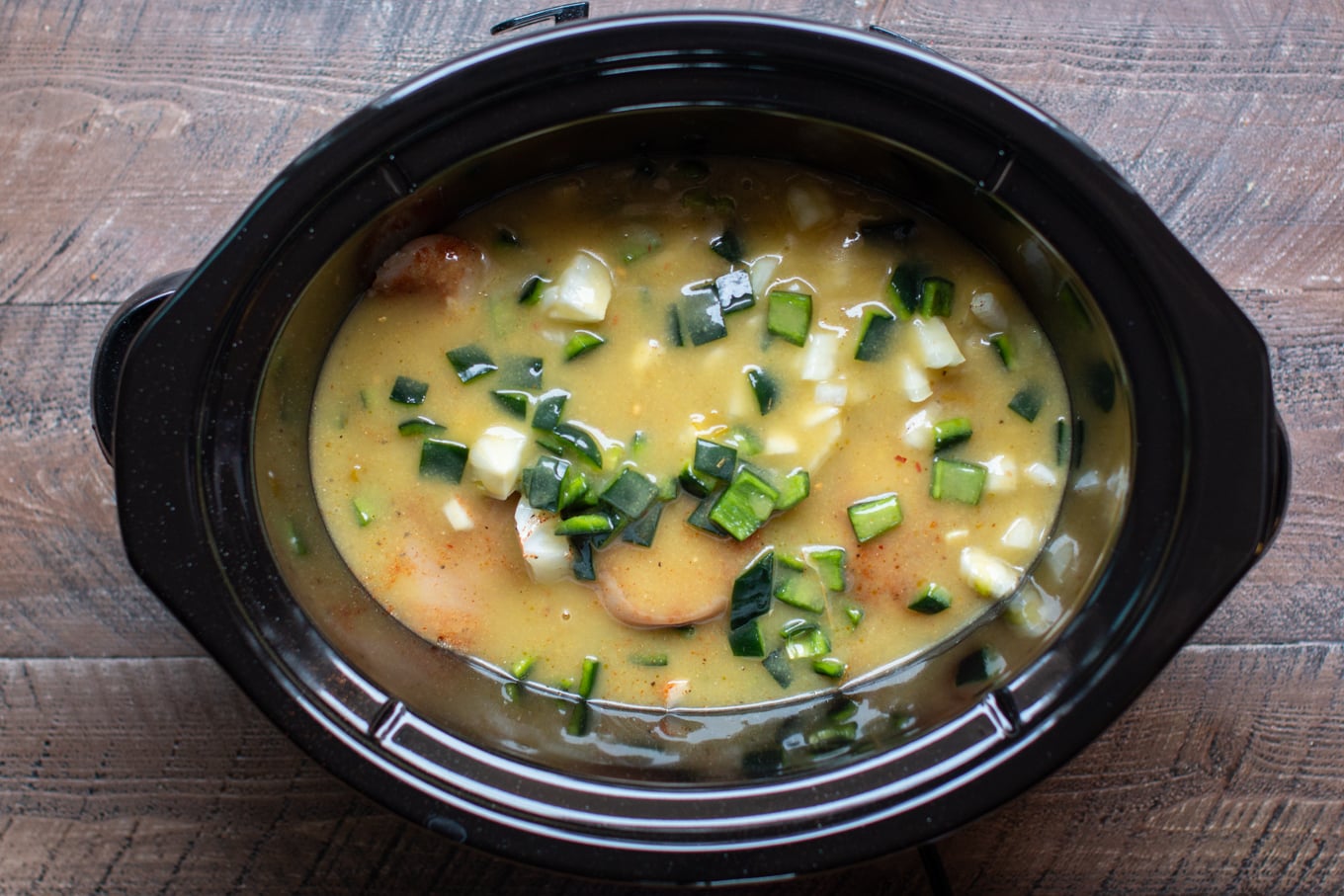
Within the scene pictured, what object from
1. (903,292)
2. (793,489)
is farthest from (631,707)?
(903,292)

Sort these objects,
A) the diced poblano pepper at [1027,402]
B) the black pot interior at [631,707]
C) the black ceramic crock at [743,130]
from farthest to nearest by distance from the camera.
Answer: the diced poblano pepper at [1027,402] → the black pot interior at [631,707] → the black ceramic crock at [743,130]

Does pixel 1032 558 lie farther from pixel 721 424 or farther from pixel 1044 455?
pixel 721 424

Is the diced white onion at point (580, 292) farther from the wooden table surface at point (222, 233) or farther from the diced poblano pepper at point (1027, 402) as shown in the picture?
the diced poblano pepper at point (1027, 402)

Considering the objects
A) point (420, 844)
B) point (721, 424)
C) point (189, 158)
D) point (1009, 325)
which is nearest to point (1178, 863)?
point (1009, 325)

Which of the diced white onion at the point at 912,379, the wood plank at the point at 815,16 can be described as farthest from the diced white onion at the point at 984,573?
the wood plank at the point at 815,16

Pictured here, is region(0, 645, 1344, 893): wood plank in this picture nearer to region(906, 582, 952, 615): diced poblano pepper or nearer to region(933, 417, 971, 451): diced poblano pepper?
region(906, 582, 952, 615): diced poblano pepper

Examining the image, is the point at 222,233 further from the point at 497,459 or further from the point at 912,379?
the point at 912,379
